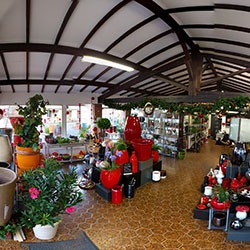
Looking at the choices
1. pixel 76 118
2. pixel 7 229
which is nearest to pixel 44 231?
pixel 7 229

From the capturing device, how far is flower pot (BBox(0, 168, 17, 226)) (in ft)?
7.93

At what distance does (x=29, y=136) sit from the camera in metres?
3.46

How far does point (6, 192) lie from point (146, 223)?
2521 millimetres

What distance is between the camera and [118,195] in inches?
185

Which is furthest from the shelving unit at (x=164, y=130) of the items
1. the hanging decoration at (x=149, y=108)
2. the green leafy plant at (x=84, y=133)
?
the green leafy plant at (x=84, y=133)

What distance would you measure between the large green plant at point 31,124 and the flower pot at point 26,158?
0.09 meters

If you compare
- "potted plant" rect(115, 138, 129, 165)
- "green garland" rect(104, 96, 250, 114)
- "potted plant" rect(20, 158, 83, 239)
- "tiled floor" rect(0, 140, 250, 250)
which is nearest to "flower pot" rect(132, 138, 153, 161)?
"potted plant" rect(115, 138, 129, 165)

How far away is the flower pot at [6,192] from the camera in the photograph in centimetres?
242

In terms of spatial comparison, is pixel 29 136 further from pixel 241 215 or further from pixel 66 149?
pixel 66 149

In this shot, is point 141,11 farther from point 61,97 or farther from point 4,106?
point 4,106

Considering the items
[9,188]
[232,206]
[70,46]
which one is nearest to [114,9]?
[70,46]

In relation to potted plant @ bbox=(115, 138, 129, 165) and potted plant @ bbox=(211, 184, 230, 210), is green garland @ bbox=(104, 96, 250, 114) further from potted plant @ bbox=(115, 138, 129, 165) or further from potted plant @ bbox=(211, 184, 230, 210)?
potted plant @ bbox=(211, 184, 230, 210)

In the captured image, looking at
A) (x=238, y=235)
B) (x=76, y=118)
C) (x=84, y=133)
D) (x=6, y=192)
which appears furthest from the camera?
(x=76, y=118)

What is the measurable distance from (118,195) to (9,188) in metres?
2.65
